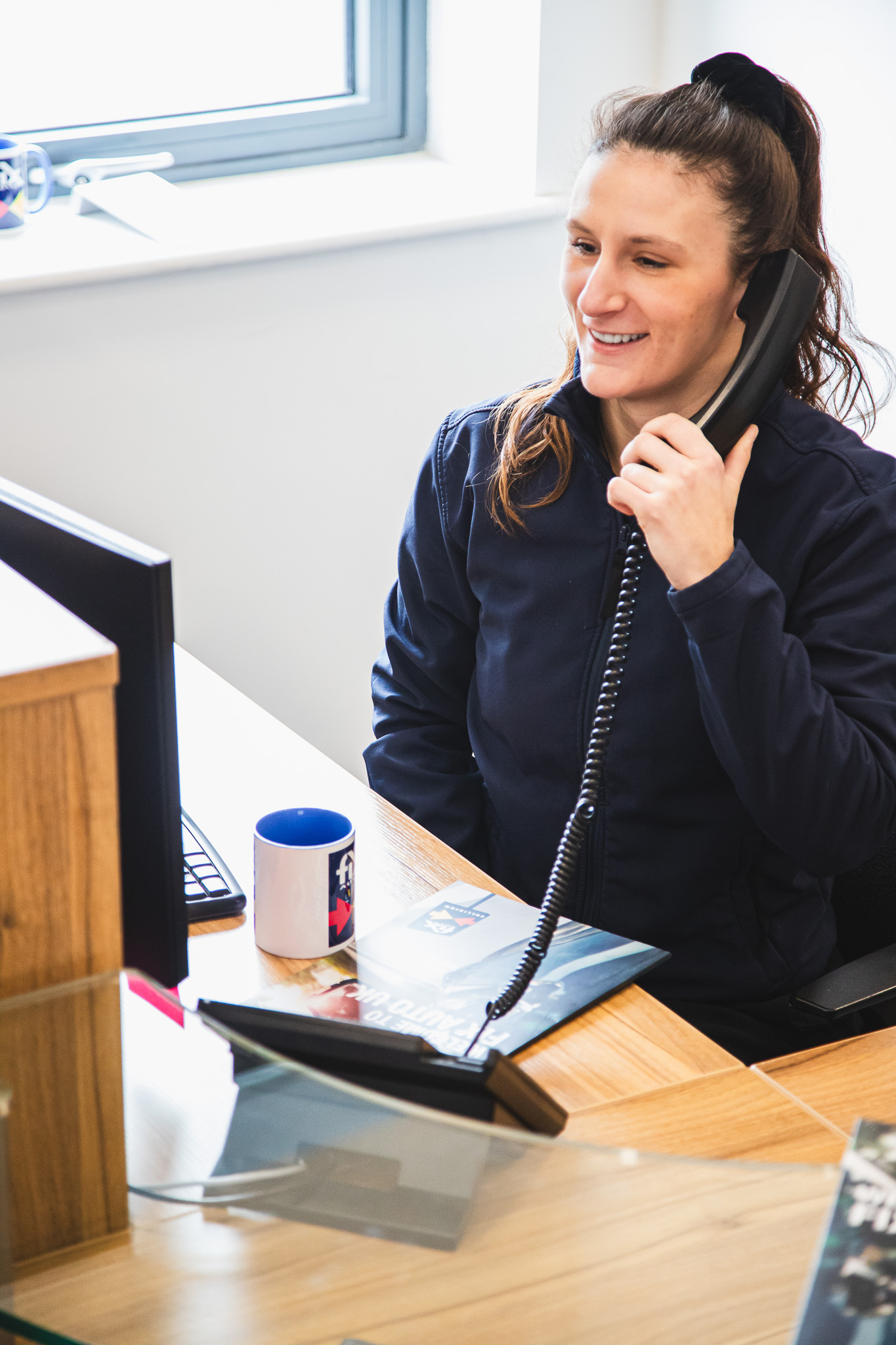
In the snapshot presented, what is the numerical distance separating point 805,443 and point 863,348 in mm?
884

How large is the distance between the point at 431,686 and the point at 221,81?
4.95ft

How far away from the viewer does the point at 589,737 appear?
1.40m

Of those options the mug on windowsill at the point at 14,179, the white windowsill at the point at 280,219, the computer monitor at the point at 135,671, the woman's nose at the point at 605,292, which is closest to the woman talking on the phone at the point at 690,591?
the woman's nose at the point at 605,292

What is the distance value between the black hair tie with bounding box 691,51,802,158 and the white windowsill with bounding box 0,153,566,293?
3.44ft

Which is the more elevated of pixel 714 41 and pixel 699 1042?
pixel 714 41

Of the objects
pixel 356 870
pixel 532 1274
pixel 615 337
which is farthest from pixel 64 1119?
pixel 615 337

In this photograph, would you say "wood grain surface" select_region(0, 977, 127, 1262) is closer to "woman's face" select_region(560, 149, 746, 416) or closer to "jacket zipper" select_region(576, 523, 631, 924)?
"jacket zipper" select_region(576, 523, 631, 924)

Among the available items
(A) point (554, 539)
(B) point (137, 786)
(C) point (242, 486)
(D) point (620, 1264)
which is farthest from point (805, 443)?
(C) point (242, 486)

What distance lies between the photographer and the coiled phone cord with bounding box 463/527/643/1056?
3.52 ft

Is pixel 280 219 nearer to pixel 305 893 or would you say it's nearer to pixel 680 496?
pixel 680 496

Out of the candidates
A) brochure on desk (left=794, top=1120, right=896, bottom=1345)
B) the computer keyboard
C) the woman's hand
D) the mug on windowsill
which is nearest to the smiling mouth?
the woman's hand

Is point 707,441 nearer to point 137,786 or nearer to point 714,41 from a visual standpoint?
point 137,786

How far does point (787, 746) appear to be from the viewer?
123 cm

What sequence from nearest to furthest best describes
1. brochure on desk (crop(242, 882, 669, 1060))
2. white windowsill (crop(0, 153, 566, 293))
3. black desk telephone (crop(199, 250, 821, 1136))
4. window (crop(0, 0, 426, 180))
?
black desk telephone (crop(199, 250, 821, 1136)) < brochure on desk (crop(242, 882, 669, 1060)) < white windowsill (crop(0, 153, 566, 293)) < window (crop(0, 0, 426, 180))
